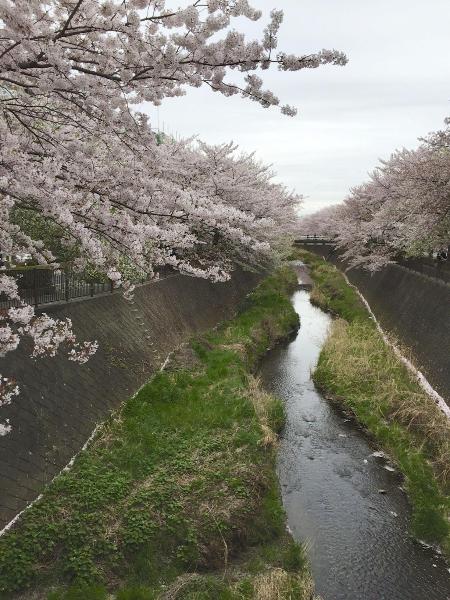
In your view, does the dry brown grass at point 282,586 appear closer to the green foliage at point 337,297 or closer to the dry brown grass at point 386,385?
the dry brown grass at point 386,385

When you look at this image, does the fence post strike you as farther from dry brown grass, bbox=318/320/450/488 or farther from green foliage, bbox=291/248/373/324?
green foliage, bbox=291/248/373/324

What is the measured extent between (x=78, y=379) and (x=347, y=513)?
7.27 meters

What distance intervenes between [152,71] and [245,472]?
341 inches

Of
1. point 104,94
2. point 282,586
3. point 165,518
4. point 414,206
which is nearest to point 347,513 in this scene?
point 282,586

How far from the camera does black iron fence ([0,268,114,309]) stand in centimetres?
1247

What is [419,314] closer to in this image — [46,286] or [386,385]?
[386,385]

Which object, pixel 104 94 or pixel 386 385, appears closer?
pixel 104 94

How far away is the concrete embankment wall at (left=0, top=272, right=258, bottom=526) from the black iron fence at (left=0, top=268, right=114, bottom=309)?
1.34 feet

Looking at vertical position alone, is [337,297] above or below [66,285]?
above

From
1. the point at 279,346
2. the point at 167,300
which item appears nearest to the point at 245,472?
the point at 167,300

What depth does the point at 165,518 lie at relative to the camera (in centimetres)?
980

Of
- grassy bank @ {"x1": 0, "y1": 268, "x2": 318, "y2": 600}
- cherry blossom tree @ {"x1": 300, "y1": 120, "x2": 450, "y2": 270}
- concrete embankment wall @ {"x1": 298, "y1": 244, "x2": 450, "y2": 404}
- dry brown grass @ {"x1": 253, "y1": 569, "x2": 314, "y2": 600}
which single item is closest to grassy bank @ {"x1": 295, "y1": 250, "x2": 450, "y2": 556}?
concrete embankment wall @ {"x1": 298, "y1": 244, "x2": 450, "y2": 404}

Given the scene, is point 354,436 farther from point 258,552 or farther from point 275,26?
point 275,26

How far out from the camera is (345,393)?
1797cm
